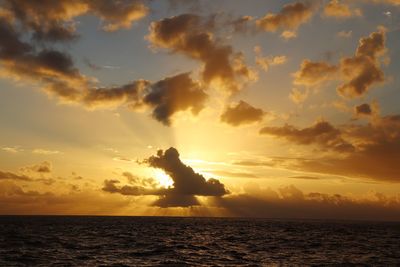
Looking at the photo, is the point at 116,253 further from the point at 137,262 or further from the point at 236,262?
the point at 236,262

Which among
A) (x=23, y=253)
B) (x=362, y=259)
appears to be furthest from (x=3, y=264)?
(x=362, y=259)

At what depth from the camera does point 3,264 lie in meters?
45.4

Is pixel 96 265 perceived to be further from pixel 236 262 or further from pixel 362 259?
pixel 362 259

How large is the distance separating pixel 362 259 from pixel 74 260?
125ft

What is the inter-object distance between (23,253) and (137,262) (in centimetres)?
1842

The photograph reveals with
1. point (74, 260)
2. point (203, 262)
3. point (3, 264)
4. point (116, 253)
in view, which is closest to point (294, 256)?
point (203, 262)

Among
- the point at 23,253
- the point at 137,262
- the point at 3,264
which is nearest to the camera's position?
the point at 3,264

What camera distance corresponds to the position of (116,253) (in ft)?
191

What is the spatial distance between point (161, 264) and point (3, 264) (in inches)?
685

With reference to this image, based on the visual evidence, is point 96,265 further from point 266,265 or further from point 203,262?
point 266,265

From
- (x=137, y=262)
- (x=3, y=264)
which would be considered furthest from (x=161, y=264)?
(x=3, y=264)

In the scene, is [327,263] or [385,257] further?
[385,257]

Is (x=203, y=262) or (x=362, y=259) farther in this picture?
(x=362, y=259)

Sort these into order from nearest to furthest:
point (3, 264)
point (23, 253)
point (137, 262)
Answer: point (3, 264) < point (137, 262) < point (23, 253)
